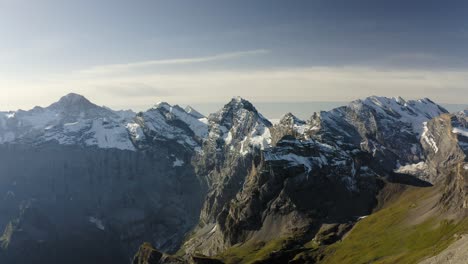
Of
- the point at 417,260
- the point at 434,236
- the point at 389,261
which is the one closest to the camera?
the point at 417,260

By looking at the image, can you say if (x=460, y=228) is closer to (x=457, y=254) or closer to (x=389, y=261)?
(x=389, y=261)

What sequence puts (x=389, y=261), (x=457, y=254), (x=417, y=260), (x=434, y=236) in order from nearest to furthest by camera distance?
1. (x=457, y=254)
2. (x=417, y=260)
3. (x=389, y=261)
4. (x=434, y=236)

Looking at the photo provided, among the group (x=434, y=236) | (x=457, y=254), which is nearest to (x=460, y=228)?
(x=434, y=236)

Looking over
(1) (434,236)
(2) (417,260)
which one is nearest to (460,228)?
(1) (434,236)

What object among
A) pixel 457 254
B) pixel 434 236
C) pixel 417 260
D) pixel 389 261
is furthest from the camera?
pixel 434 236

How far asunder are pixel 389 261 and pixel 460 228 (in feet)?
99.3

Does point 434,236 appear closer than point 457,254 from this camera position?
No

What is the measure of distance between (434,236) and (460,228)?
10.2m

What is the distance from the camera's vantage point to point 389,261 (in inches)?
6850

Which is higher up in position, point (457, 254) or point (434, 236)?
point (457, 254)

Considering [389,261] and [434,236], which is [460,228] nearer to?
[434,236]

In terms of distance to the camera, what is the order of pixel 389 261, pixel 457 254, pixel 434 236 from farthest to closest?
1. pixel 434 236
2. pixel 389 261
3. pixel 457 254

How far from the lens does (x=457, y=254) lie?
408 feet

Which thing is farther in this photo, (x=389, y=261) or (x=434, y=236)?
(x=434, y=236)
